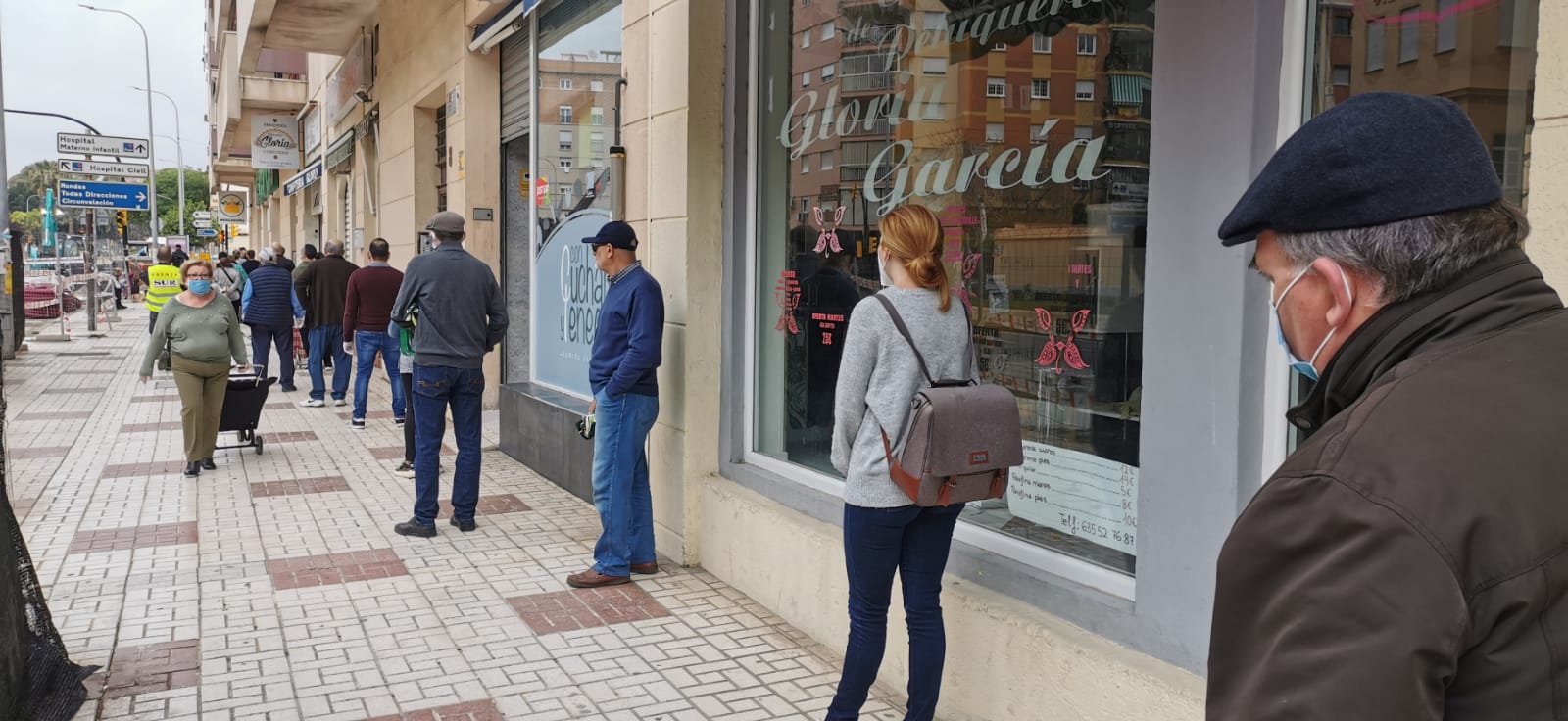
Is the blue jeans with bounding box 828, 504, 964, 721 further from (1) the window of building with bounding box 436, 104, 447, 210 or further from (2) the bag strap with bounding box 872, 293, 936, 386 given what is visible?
(1) the window of building with bounding box 436, 104, 447, 210

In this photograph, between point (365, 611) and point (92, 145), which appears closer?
point (365, 611)

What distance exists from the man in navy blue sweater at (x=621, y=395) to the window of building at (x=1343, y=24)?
335 cm

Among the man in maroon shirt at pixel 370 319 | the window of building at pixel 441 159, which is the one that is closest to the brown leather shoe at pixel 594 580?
the man in maroon shirt at pixel 370 319

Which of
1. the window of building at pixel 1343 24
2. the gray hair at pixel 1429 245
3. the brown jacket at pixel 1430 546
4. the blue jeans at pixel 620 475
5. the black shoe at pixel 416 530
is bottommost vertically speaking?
the black shoe at pixel 416 530

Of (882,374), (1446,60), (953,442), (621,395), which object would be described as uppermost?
(1446,60)

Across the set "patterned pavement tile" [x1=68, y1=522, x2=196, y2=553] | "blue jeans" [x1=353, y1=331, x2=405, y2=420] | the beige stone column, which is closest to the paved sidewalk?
"patterned pavement tile" [x1=68, y1=522, x2=196, y2=553]

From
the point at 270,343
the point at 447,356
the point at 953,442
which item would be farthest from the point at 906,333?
the point at 270,343

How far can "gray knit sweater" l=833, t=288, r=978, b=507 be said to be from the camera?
10.9 ft

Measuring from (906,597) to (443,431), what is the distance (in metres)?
3.97

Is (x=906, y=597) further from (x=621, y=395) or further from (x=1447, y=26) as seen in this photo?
(x=621, y=395)

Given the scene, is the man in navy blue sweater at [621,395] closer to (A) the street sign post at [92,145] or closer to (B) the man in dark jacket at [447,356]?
(B) the man in dark jacket at [447,356]

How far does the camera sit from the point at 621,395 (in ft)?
17.9

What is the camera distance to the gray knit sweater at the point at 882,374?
131 inches

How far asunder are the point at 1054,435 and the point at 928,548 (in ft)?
2.57
